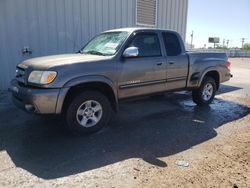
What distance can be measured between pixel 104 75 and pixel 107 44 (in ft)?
3.20

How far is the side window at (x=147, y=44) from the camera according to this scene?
546 cm

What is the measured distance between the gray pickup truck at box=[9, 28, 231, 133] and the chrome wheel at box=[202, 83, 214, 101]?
21.0 inches

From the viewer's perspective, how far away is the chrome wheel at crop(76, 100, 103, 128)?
4.79 meters

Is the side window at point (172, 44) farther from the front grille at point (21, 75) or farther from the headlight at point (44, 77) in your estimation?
the front grille at point (21, 75)

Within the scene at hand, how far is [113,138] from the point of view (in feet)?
15.5

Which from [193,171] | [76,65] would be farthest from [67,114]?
[193,171]

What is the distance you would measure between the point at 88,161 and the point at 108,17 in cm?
684

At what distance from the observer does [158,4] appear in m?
11.0

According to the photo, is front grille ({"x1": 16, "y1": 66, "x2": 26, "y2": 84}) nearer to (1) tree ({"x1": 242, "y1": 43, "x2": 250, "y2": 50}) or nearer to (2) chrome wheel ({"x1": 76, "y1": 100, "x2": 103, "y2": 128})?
(2) chrome wheel ({"x1": 76, "y1": 100, "x2": 103, "y2": 128})

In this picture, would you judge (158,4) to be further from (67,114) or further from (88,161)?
(88,161)

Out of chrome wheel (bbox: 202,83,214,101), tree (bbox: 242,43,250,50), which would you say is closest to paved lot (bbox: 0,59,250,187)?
chrome wheel (bbox: 202,83,214,101)

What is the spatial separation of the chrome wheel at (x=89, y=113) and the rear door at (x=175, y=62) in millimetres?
1895

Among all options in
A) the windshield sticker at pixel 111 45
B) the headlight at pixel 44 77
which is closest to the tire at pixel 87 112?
the headlight at pixel 44 77

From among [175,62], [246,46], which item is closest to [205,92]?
[175,62]
